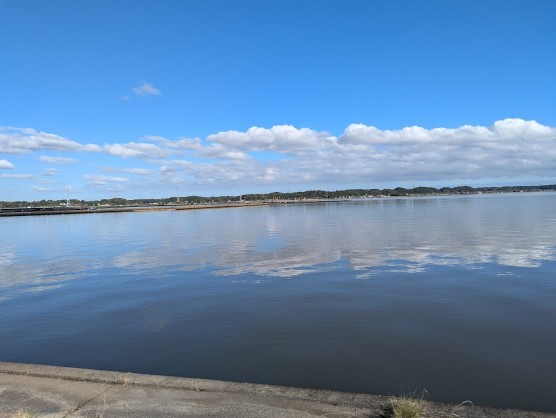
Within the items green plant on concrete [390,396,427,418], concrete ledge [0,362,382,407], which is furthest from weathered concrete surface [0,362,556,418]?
green plant on concrete [390,396,427,418]

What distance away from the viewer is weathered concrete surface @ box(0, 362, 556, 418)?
6.00 m

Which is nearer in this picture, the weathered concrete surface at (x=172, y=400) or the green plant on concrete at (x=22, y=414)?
the green plant on concrete at (x=22, y=414)

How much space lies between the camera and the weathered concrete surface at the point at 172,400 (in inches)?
236

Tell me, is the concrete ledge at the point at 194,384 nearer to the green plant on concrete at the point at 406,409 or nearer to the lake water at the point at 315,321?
the green plant on concrete at the point at 406,409

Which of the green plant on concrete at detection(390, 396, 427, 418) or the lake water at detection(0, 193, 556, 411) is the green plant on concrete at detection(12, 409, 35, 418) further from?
the green plant on concrete at detection(390, 396, 427, 418)

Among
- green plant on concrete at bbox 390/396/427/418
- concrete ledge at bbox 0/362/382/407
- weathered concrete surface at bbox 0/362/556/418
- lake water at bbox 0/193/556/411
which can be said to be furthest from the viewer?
lake water at bbox 0/193/556/411

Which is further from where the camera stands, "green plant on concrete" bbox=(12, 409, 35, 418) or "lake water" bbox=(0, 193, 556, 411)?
"lake water" bbox=(0, 193, 556, 411)

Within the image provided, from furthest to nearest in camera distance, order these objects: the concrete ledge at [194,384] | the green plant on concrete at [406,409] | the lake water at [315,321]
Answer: the lake water at [315,321], the concrete ledge at [194,384], the green plant on concrete at [406,409]

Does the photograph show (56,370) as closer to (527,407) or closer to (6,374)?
(6,374)

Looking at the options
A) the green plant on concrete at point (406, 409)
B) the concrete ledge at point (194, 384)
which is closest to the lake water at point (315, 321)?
the concrete ledge at point (194, 384)

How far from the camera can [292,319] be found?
12.4 metres

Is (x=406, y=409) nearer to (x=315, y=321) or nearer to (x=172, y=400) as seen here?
(x=172, y=400)

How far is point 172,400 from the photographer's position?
645 centimetres

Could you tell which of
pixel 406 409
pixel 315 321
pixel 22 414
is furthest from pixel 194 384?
pixel 315 321
